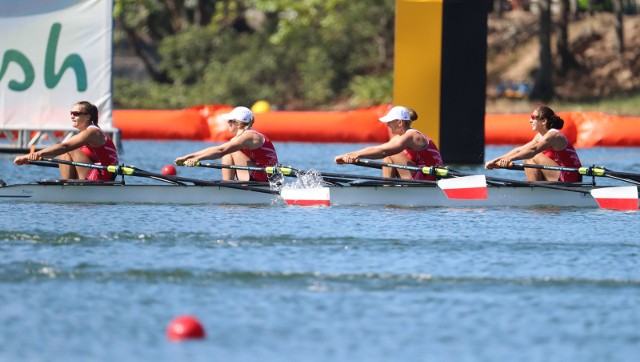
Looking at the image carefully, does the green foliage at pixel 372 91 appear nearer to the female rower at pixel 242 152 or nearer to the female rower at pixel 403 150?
the female rower at pixel 403 150

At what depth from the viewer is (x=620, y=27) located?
42.9 m

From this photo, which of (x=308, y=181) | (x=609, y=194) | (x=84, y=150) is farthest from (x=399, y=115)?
(x=84, y=150)

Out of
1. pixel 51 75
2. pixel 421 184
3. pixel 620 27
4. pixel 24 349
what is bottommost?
pixel 24 349

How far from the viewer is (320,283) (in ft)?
39.2

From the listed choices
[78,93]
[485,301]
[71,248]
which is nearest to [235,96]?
[78,93]

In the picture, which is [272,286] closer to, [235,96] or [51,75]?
[51,75]

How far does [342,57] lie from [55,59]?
19441 millimetres

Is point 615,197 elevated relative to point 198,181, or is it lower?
lower

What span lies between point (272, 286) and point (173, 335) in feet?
6.86

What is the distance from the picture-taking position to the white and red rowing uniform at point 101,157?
17.7 meters

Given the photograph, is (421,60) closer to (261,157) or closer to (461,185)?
(261,157)

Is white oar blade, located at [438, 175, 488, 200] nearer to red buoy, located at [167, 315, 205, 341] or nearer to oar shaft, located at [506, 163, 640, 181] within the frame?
oar shaft, located at [506, 163, 640, 181]

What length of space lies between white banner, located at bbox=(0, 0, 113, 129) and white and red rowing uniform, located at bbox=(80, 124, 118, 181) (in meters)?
8.28

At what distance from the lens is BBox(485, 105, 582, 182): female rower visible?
1775 cm
